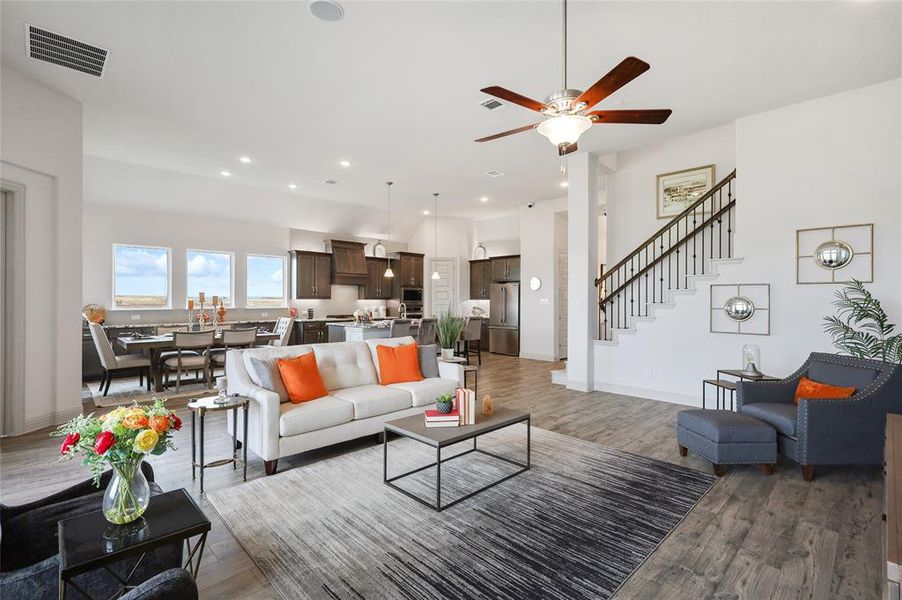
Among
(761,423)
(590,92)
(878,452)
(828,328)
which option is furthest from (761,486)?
(590,92)

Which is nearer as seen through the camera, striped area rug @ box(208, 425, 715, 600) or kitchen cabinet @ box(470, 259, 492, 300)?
striped area rug @ box(208, 425, 715, 600)

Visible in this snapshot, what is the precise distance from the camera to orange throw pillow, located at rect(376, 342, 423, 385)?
4395 millimetres

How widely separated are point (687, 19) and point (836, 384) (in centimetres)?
320

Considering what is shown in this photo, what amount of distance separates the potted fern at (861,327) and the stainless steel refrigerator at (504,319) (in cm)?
602

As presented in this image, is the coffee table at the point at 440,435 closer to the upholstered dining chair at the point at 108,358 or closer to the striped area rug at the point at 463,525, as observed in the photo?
the striped area rug at the point at 463,525

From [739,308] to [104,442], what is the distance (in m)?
5.79

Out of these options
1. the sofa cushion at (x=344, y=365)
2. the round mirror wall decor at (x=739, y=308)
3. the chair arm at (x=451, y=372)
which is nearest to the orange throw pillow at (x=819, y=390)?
the round mirror wall decor at (x=739, y=308)

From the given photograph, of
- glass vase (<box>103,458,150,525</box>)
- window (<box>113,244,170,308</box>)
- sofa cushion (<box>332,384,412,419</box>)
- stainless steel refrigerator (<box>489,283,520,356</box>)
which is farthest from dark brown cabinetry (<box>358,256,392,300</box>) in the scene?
glass vase (<box>103,458,150,525</box>)

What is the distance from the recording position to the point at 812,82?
13.6 feet

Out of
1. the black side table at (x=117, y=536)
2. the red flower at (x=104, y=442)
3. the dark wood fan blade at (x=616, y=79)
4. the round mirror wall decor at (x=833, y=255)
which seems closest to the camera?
Result: the black side table at (x=117, y=536)

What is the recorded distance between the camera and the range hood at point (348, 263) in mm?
10055

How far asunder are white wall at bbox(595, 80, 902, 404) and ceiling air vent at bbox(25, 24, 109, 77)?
6.61 meters

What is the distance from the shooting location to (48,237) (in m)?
4.31

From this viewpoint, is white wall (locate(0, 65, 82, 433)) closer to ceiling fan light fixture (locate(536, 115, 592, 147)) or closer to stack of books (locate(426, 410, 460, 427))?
stack of books (locate(426, 410, 460, 427))
